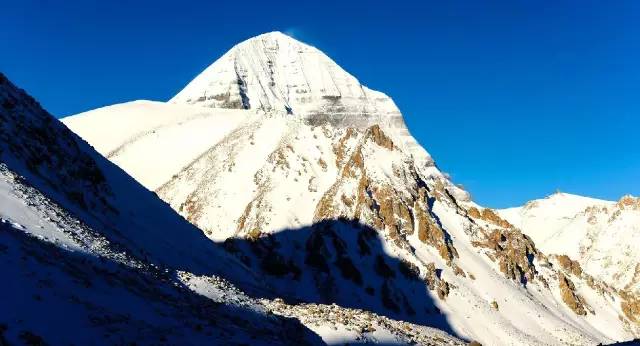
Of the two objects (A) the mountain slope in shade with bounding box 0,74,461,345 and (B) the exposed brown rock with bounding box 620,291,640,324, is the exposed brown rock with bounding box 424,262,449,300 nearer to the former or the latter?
(A) the mountain slope in shade with bounding box 0,74,461,345

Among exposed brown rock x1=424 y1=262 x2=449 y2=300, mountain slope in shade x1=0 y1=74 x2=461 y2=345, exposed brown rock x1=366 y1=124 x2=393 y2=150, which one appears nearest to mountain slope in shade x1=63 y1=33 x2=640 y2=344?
exposed brown rock x1=424 y1=262 x2=449 y2=300

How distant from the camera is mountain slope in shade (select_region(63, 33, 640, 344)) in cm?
8969

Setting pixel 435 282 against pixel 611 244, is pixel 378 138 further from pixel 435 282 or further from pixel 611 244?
pixel 611 244

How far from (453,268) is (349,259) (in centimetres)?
1812

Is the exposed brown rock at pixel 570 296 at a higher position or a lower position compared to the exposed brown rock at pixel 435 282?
higher

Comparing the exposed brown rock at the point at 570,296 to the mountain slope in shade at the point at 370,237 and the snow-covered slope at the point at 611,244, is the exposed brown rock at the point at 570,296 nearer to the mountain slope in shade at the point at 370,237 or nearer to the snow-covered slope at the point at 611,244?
the mountain slope in shade at the point at 370,237

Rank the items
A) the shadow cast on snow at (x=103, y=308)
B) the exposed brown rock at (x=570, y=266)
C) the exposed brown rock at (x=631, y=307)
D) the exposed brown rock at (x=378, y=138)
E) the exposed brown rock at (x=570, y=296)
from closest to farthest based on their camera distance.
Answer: the shadow cast on snow at (x=103, y=308)
the exposed brown rock at (x=570, y=296)
the exposed brown rock at (x=378, y=138)
the exposed brown rock at (x=631, y=307)
the exposed brown rock at (x=570, y=266)

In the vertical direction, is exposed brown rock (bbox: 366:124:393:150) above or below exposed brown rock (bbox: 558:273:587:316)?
above

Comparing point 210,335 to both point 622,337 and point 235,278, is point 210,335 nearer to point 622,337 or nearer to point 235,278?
point 235,278

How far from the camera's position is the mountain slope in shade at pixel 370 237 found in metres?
89.7

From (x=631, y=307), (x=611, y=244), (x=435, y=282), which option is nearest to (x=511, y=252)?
(x=435, y=282)

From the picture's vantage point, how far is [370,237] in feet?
322

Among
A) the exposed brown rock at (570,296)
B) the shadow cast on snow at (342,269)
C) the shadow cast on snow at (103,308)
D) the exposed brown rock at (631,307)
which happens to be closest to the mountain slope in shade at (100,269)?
the shadow cast on snow at (103,308)

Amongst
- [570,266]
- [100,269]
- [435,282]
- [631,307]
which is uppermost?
[570,266]
